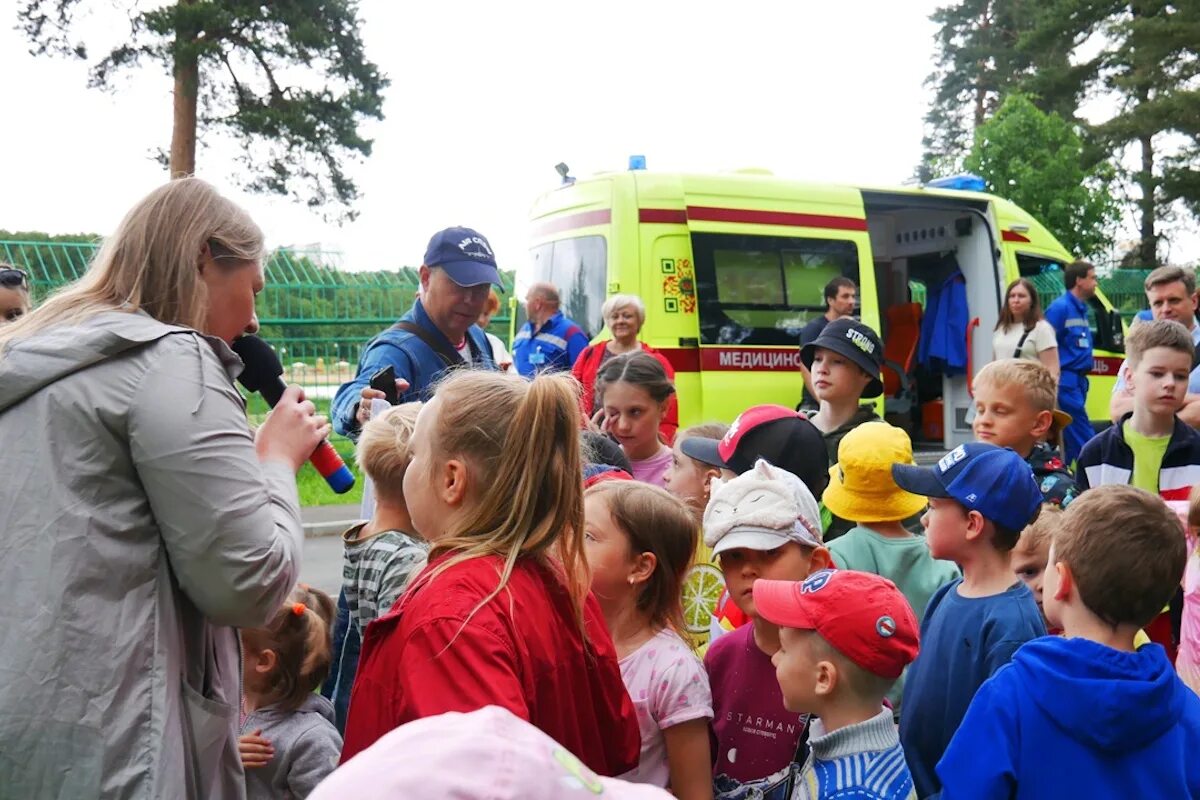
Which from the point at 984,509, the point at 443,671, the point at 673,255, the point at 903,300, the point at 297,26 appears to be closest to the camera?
the point at 443,671

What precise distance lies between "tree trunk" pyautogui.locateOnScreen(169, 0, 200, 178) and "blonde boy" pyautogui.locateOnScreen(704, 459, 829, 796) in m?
15.0

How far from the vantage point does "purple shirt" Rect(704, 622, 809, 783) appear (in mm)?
2566

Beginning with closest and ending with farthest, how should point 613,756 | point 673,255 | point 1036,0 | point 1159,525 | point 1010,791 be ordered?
1. point 613,756
2. point 1010,791
3. point 1159,525
4. point 673,255
5. point 1036,0

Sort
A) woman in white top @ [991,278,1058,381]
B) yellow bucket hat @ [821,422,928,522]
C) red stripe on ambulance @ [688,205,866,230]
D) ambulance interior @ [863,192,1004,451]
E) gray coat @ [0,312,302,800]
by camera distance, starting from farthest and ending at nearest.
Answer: ambulance interior @ [863,192,1004,451]
woman in white top @ [991,278,1058,381]
red stripe on ambulance @ [688,205,866,230]
yellow bucket hat @ [821,422,928,522]
gray coat @ [0,312,302,800]

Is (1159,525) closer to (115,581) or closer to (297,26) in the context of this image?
(115,581)

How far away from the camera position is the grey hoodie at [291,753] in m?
2.88

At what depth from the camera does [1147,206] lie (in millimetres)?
31250

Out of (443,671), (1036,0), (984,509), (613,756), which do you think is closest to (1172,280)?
(984,509)

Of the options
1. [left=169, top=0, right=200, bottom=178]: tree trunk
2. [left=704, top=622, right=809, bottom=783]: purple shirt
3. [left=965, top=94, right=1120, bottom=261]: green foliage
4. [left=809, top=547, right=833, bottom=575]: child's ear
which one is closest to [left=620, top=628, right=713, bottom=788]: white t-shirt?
[left=704, top=622, right=809, bottom=783]: purple shirt

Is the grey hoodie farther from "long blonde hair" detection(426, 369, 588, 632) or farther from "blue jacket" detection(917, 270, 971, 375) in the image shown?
"blue jacket" detection(917, 270, 971, 375)

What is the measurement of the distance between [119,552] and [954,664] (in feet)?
6.34

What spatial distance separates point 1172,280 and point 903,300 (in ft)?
16.5

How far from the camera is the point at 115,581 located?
70.8 inches

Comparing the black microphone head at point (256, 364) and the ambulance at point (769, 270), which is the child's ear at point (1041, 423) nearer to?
the black microphone head at point (256, 364)
